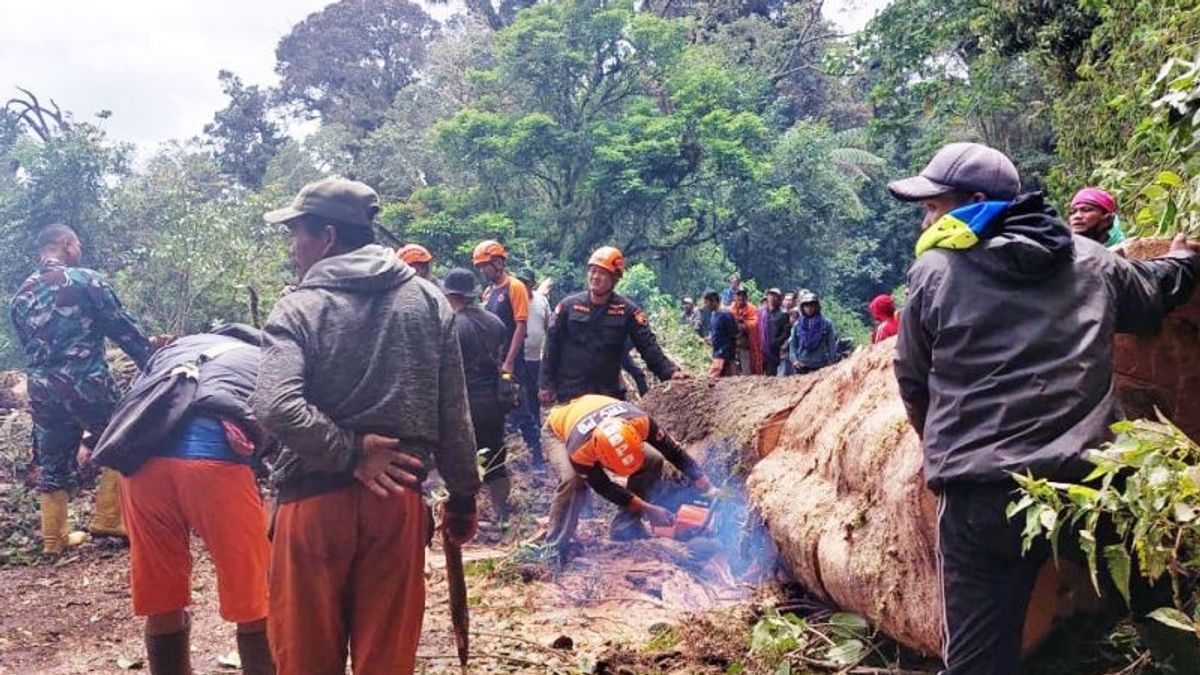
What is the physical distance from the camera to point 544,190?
24.3 m

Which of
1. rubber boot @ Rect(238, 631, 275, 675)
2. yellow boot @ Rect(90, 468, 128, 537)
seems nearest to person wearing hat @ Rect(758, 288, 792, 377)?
yellow boot @ Rect(90, 468, 128, 537)

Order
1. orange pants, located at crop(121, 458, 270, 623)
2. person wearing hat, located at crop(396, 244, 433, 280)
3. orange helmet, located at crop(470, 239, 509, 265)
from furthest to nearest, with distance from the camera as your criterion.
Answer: orange helmet, located at crop(470, 239, 509, 265) → person wearing hat, located at crop(396, 244, 433, 280) → orange pants, located at crop(121, 458, 270, 623)

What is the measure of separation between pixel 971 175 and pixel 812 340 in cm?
912

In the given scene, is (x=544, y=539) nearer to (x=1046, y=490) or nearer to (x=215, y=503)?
(x=215, y=503)

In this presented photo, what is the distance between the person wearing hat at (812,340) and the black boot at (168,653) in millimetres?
9100

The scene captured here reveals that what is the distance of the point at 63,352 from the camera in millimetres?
7094

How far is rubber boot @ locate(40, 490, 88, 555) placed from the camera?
7.18m

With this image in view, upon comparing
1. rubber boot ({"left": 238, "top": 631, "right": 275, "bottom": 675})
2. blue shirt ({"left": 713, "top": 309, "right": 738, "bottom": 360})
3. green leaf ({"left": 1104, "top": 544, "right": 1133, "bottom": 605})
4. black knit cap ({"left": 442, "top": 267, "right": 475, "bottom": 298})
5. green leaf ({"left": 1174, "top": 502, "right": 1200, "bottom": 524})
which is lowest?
rubber boot ({"left": 238, "top": 631, "right": 275, "bottom": 675})

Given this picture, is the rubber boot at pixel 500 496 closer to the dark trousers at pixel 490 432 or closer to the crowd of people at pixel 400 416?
the dark trousers at pixel 490 432

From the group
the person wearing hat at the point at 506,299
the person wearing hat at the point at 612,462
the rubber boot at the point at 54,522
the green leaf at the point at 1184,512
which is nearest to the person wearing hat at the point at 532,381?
the person wearing hat at the point at 506,299

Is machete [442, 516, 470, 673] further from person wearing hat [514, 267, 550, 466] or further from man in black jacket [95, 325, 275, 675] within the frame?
person wearing hat [514, 267, 550, 466]

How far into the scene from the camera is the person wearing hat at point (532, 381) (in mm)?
9289

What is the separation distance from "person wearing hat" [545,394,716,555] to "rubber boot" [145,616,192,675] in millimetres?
2465

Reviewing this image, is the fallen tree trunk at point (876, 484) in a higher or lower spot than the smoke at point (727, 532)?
higher
